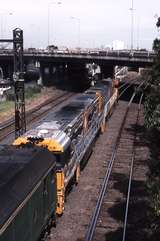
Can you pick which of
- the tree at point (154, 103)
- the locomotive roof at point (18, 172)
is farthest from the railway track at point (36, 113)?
the locomotive roof at point (18, 172)

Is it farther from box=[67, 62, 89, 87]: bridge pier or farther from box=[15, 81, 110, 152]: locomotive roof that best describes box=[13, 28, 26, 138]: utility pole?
box=[67, 62, 89, 87]: bridge pier

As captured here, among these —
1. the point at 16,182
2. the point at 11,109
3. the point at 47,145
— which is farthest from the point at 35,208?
the point at 11,109

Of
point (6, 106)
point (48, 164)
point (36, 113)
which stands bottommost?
point (36, 113)

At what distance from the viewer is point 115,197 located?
24297mm

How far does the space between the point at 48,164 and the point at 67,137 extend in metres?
4.56

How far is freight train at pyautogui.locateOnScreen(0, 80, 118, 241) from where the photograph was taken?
13819mm

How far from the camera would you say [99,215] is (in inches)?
855

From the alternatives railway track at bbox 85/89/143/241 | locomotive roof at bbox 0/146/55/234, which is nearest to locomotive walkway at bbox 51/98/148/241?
railway track at bbox 85/89/143/241

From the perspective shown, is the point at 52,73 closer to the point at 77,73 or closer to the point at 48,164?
the point at 77,73

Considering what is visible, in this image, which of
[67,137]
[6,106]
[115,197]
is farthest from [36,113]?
[67,137]

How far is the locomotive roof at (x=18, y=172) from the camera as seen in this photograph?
1279 cm

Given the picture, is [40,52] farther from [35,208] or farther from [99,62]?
[35,208]

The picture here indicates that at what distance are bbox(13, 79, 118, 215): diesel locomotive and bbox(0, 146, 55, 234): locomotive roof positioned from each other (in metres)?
2.08

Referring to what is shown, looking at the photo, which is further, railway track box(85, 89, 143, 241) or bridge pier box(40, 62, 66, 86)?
bridge pier box(40, 62, 66, 86)
